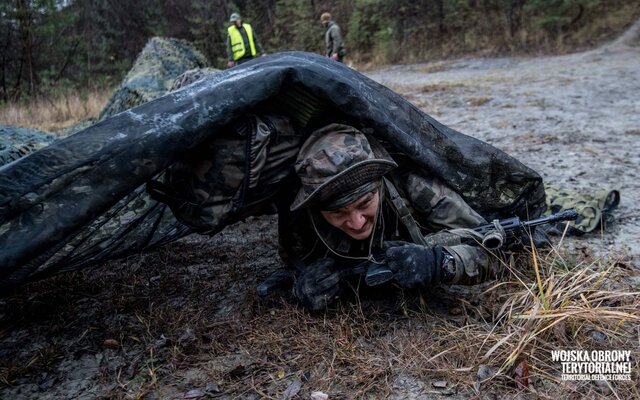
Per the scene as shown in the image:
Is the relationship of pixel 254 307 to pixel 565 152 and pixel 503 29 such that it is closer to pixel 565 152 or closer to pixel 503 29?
pixel 565 152

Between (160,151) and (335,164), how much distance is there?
2.36 feet

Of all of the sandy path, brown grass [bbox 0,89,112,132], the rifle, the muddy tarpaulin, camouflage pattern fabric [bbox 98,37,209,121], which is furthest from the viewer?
brown grass [bbox 0,89,112,132]

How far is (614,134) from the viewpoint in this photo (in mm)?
5406

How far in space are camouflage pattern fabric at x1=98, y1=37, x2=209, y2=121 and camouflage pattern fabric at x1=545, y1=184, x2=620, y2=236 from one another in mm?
3999

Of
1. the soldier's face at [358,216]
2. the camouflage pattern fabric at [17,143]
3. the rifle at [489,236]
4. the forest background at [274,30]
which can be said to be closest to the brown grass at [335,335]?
the rifle at [489,236]

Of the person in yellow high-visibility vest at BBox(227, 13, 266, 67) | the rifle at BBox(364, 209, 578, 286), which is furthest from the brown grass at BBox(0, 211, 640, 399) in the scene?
the person in yellow high-visibility vest at BBox(227, 13, 266, 67)

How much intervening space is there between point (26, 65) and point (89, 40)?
5.01m

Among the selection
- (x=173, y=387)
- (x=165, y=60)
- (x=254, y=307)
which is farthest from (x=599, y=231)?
(x=165, y=60)

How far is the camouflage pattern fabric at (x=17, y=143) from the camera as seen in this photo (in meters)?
3.15

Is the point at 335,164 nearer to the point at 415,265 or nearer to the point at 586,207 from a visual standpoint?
the point at 415,265

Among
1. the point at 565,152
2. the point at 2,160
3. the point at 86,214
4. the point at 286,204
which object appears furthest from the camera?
the point at 565,152

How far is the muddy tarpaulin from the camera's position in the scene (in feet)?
6.00

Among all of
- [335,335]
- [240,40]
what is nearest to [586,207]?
[335,335]

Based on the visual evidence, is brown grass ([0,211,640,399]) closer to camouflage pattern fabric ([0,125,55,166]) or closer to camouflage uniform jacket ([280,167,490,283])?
camouflage uniform jacket ([280,167,490,283])
